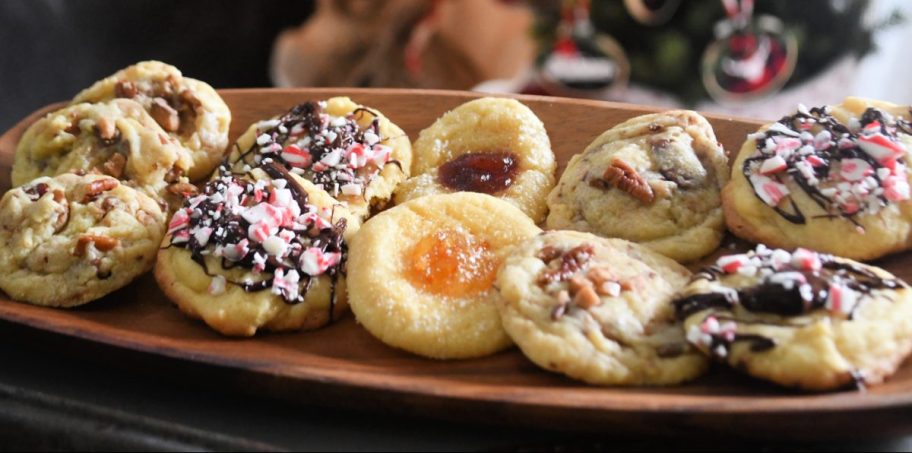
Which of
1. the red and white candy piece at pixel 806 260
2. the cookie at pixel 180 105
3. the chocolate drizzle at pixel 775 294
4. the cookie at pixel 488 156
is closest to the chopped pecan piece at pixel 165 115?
the cookie at pixel 180 105

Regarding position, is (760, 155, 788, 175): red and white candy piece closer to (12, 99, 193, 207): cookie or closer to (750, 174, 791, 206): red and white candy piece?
(750, 174, 791, 206): red and white candy piece

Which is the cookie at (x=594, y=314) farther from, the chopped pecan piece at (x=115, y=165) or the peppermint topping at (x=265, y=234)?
the chopped pecan piece at (x=115, y=165)

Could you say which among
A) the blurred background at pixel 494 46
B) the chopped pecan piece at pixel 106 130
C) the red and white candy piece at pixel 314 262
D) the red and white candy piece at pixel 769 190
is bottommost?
the blurred background at pixel 494 46

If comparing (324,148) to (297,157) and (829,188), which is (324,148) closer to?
(297,157)

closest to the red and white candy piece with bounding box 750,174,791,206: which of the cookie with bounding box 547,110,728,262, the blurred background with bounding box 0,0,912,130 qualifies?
the cookie with bounding box 547,110,728,262

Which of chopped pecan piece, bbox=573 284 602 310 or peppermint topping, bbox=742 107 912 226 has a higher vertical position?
peppermint topping, bbox=742 107 912 226

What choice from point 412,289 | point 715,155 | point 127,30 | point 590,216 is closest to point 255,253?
point 412,289

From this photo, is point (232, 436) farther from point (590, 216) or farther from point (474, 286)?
point (590, 216)
